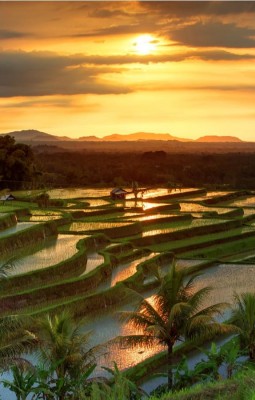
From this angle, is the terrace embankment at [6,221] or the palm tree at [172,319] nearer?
the palm tree at [172,319]

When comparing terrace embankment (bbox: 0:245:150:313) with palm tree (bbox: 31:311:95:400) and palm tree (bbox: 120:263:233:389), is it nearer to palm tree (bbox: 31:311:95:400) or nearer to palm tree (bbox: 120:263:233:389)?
palm tree (bbox: 120:263:233:389)

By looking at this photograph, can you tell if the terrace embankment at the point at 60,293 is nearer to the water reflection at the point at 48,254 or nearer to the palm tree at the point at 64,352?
the water reflection at the point at 48,254

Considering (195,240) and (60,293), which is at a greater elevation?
(60,293)

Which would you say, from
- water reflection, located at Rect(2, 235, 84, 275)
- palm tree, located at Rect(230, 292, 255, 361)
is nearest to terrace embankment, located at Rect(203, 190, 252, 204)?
water reflection, located at Rect(2, 235, 84, 275)

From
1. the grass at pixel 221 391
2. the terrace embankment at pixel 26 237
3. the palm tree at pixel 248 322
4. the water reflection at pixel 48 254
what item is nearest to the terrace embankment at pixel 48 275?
the water reflection at pixel 48 254

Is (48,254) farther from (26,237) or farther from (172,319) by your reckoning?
(172,319)

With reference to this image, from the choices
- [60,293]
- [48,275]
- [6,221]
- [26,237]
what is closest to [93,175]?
[6,221]

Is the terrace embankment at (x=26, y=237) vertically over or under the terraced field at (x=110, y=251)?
over

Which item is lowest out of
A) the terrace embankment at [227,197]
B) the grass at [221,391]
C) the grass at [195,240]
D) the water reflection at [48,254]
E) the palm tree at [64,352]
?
the grass at [195,240]

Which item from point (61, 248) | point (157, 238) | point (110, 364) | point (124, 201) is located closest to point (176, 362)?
point (110, 364)
